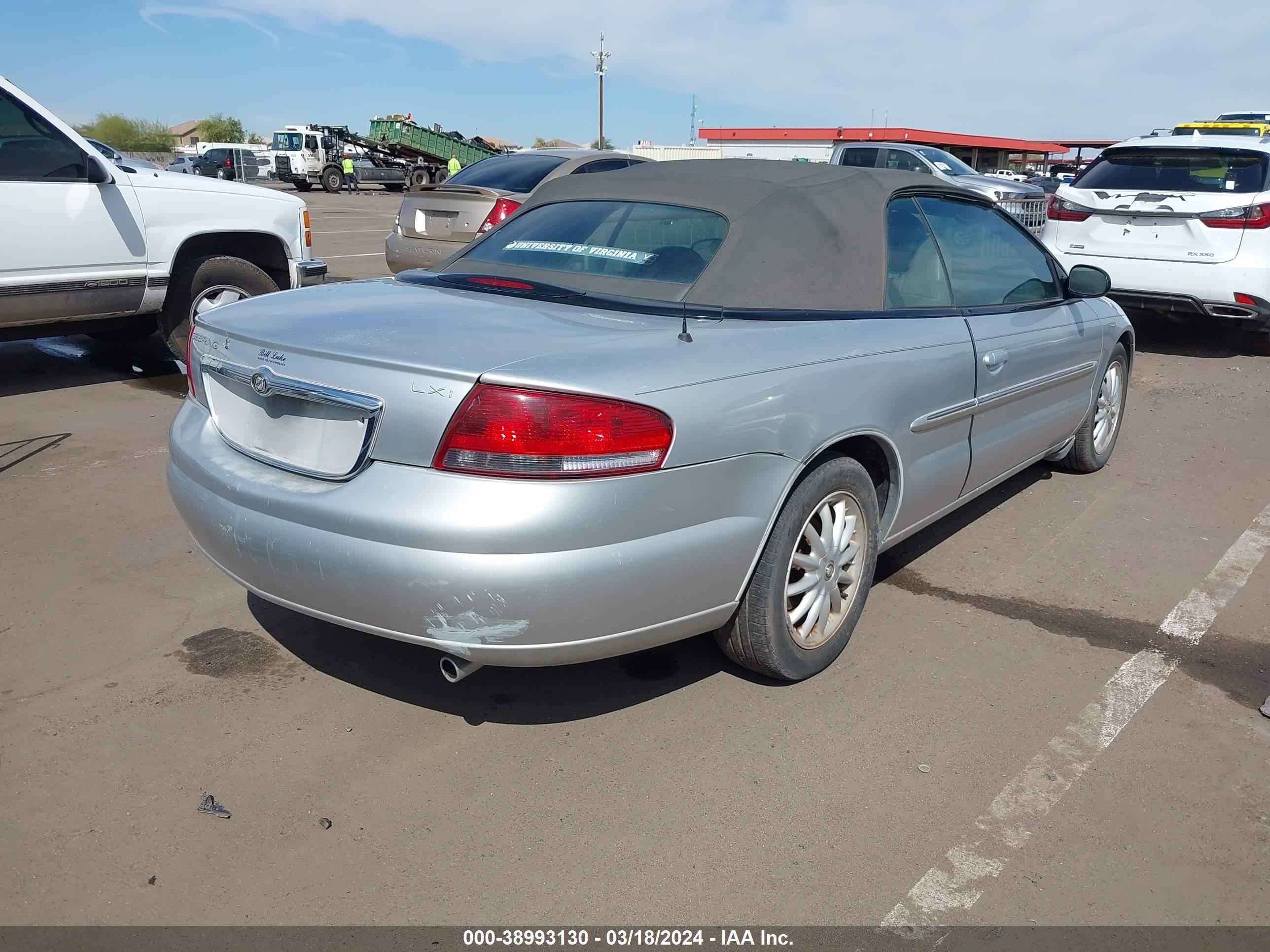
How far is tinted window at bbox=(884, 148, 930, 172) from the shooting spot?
17.5 meters

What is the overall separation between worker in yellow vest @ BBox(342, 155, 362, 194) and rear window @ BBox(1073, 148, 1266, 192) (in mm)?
33478

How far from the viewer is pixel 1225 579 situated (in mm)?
4262

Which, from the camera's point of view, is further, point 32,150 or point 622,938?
point 32,150

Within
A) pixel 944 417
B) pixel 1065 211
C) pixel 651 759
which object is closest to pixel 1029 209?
pixel 1065 211

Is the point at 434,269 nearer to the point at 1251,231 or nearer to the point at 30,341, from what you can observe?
the point at 30,341

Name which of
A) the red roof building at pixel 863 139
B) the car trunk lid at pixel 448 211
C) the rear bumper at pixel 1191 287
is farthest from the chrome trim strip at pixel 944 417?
the red roof building at pixel 863 139

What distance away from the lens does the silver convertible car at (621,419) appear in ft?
8.12

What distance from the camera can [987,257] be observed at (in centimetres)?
436

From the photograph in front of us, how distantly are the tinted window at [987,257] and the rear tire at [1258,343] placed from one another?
5869 mm

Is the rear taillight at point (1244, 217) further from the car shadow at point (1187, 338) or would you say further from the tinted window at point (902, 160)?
the tinted window at point (902, 160)

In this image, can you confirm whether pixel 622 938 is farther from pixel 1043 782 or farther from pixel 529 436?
pixel 1043 782

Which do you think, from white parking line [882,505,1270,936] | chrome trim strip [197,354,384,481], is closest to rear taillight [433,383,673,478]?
chrome trim strip [197,354,384,481]

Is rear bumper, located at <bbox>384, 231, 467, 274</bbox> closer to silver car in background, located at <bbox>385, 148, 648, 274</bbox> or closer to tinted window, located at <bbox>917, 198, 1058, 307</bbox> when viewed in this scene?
silver car in background, located at <bbox>385, 148, 648, 274</bbox>

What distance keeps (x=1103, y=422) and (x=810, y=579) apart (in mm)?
3161
